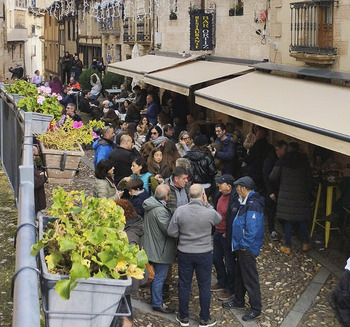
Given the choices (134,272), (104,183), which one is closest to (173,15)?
(104,183)

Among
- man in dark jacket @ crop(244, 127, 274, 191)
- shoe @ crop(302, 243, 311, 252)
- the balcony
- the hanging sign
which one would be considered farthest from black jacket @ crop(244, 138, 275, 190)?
the hanging sign

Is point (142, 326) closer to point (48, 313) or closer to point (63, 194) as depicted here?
point (63, 194)

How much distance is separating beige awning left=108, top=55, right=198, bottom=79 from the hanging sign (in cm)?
77

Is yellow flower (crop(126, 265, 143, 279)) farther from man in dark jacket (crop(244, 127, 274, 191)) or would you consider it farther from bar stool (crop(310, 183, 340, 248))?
man in dark jacket (crop(244, 127, 274, 191))

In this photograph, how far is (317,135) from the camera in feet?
26.5

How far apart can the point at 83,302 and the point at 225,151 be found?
26.3 feet

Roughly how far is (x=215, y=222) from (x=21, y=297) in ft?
15.6

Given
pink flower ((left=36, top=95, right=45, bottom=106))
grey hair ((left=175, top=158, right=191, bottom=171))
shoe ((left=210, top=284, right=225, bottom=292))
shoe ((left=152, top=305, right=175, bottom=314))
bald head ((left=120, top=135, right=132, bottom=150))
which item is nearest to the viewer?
shoe ((left=152, top=305, right=175, bottom=314))

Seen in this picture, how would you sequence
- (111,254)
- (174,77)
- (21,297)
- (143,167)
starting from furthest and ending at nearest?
(174,77)
(143,167)
(111,254)
(21,297)

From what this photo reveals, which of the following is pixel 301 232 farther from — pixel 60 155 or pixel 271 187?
pixel 60 155

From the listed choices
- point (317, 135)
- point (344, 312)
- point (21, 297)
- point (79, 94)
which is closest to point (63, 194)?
point (21, 297)

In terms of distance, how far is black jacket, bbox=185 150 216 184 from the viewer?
9750 millimetres

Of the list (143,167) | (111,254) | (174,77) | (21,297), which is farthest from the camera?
(174,77)

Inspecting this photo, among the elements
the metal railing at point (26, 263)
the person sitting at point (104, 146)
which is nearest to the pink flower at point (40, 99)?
the person sitting at point (104, 146)
